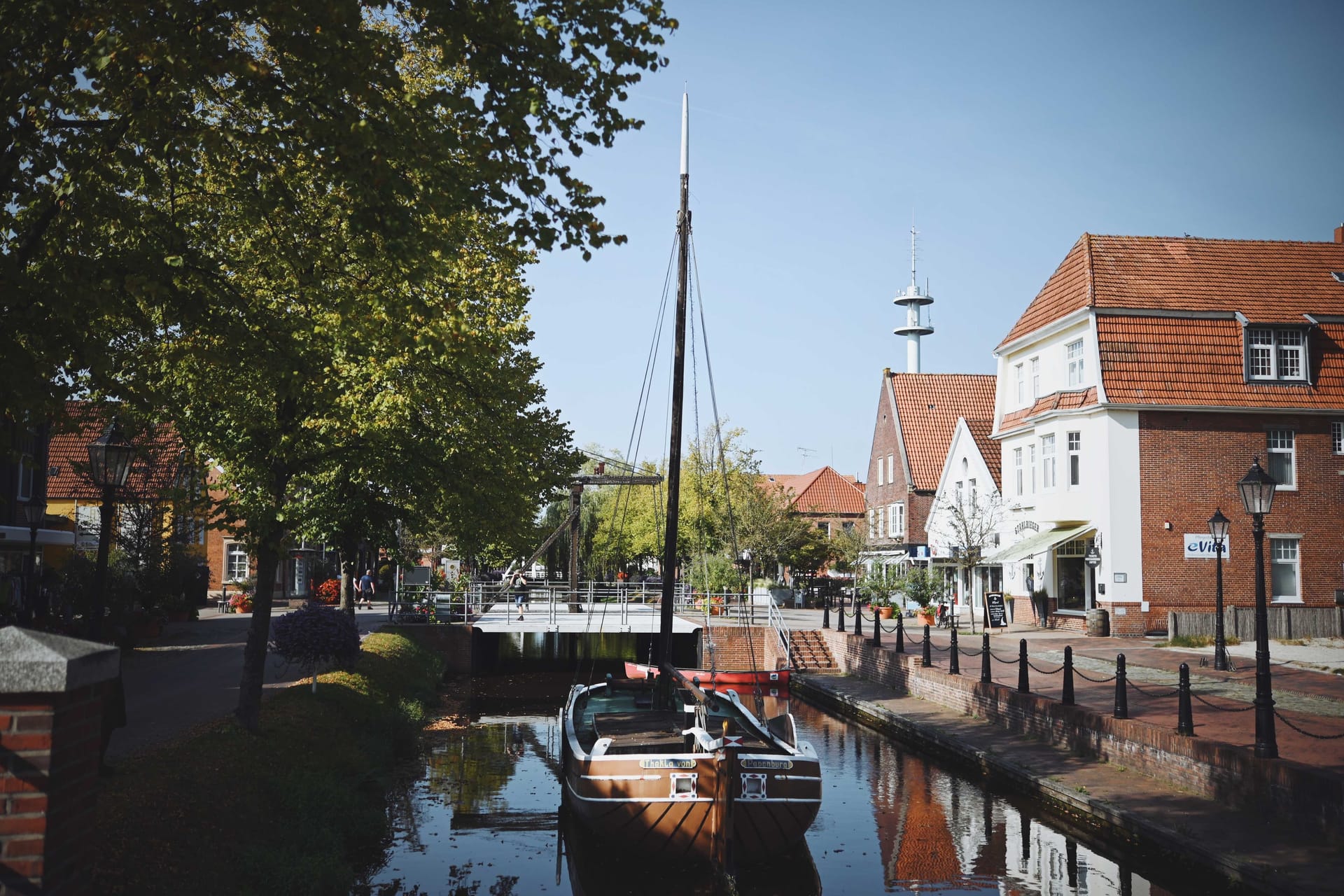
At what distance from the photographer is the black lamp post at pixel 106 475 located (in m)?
12.5

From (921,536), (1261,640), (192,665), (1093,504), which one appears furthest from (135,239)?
(921,536)

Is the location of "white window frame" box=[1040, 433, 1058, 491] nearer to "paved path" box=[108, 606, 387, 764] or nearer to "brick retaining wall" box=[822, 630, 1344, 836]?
"brick retaining wall" box=[822, 630, 1344, 836]

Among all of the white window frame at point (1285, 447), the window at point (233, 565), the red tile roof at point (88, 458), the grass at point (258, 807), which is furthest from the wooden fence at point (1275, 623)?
the window at point (233, 565)

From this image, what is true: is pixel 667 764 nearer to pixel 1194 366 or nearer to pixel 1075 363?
pixel 1194 366

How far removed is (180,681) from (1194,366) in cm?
2827

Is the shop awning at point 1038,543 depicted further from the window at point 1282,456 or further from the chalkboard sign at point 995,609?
the window at point 1282,456

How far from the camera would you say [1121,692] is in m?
15.4

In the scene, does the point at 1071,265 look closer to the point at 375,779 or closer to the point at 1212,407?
the point at 1212,407

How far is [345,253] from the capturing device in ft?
35.7

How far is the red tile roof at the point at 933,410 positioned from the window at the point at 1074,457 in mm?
17749

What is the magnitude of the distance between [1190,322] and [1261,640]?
2190 cm

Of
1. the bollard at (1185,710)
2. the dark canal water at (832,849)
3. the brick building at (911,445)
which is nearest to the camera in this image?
the dark canal water at (832,849)

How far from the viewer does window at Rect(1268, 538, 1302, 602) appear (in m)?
31.0

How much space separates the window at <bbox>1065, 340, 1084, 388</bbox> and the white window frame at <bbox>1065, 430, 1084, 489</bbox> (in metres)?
1.61
